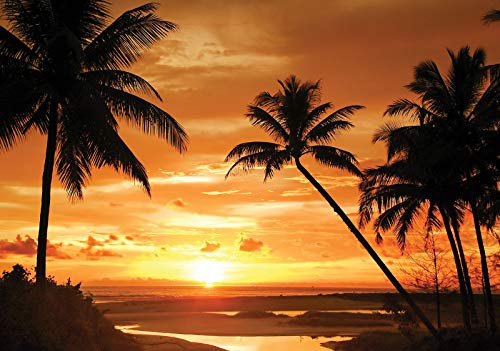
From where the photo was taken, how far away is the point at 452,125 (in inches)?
972

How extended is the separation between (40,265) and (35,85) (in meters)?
5.73

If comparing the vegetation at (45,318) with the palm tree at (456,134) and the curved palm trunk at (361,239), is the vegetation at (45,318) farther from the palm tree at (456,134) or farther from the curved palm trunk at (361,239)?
the palm tree at (456,134)

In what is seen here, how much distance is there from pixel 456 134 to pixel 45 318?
18084 millimetres

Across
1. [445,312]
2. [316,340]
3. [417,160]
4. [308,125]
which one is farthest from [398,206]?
[445,312]

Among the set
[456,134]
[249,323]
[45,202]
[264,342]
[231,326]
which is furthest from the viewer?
[249,323]

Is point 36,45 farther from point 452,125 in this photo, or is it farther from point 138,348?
point 452,125

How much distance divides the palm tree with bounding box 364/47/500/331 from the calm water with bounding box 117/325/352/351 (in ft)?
34.7

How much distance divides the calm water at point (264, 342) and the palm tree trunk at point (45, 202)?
45.8 feet

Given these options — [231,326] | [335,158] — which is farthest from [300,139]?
[231,326]

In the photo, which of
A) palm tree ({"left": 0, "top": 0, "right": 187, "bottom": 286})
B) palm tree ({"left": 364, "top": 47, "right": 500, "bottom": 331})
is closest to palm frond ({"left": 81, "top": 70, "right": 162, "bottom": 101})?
palm tree ({"left": 0, "top": 0, "right": 187, "bottom": 286})

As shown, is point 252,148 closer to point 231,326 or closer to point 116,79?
point 116,79

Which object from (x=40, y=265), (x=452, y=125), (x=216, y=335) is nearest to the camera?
(x=40, y=265)

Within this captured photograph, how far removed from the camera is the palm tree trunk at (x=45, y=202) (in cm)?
1758

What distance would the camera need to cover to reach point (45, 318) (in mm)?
16375
